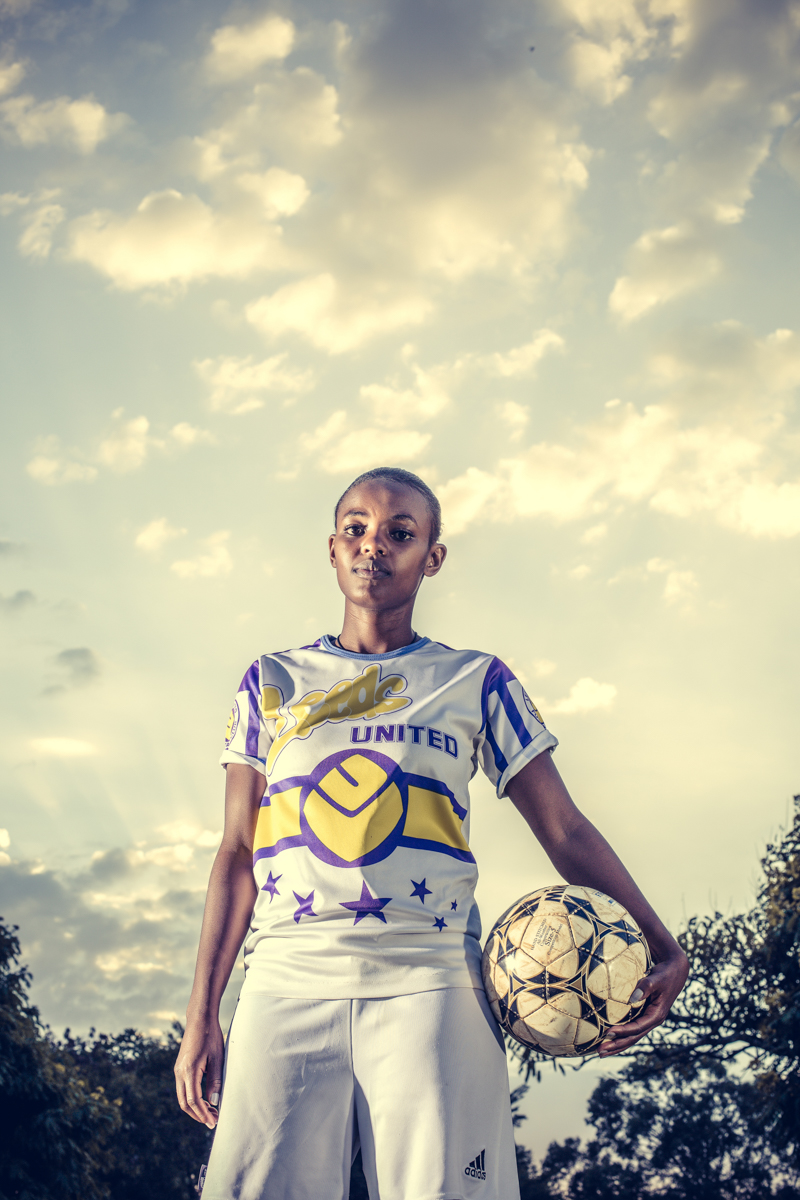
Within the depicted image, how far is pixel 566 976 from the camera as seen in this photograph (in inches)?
131

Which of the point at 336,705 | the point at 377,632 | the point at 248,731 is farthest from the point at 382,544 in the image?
the point at 248,731

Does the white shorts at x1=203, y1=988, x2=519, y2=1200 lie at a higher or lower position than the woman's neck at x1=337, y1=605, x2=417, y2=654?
lower

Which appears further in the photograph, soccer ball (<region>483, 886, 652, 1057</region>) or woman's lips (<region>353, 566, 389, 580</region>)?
woman's lips (<region>353, 566, 389, 580</region>)

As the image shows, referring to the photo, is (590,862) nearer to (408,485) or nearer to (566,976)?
(566,976)

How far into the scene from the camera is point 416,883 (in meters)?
3.36

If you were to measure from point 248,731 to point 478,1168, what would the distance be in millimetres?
1898

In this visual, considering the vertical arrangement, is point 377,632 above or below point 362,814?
above

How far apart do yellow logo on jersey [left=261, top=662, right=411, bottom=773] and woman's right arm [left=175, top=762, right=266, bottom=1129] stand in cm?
22

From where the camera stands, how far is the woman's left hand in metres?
3.36

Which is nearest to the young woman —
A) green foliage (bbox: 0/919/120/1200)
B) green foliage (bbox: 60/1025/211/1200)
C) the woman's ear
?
the woman's ear

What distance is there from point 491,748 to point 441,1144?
1.50 metres

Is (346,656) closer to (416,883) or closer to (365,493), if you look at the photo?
(365,493)

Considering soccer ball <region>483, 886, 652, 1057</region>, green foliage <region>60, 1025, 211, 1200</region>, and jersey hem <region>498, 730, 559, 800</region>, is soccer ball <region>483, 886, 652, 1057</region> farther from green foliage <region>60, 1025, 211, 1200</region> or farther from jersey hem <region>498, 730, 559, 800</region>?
green foliage <region>60, 1025, 211, 1200</region>


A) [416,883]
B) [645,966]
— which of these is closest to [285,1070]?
[416,883]
